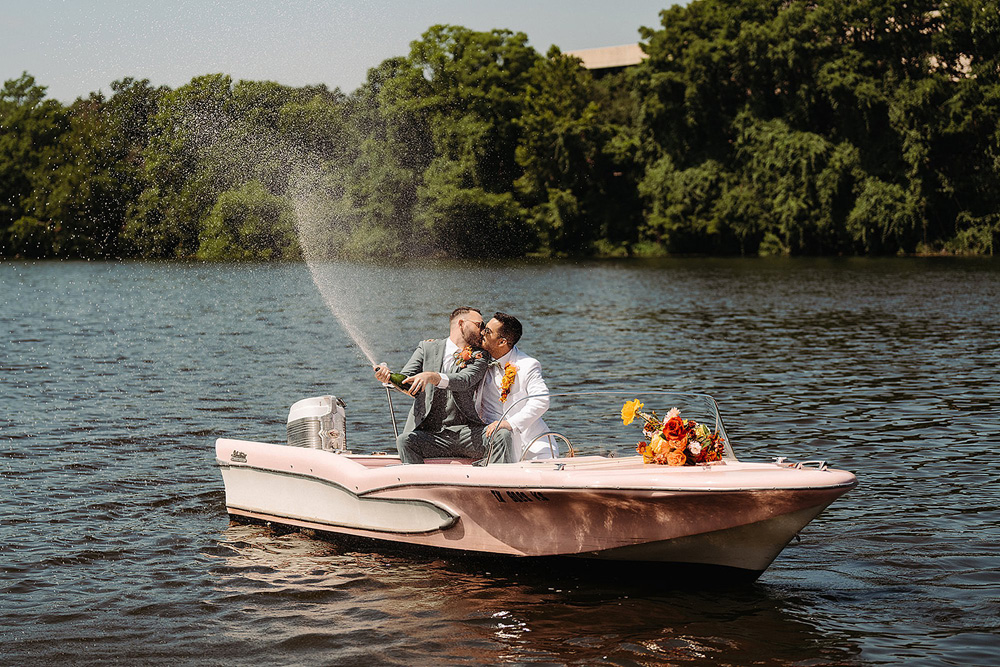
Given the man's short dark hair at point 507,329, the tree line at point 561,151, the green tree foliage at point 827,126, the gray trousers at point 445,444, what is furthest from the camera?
the tree line at point 561,151

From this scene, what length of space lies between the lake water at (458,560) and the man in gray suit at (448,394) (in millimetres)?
879

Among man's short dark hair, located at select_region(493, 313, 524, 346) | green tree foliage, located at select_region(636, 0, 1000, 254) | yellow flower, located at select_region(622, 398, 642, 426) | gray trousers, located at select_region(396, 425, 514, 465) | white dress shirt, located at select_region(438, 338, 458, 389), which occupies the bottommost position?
gray trousers, located at select_region(396, 425, 514, 465)

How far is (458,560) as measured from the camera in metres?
8.72

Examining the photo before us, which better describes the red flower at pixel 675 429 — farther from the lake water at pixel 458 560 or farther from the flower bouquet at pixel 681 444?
the lake water at pixel 458 560

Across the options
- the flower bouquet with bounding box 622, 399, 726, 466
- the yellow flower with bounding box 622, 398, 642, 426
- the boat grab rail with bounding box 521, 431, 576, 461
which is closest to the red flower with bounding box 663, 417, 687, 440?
the flower bouquet with bounding box 622, 399, 726, 466

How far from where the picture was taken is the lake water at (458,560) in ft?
23.8

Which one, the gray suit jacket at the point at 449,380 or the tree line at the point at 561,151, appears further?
the tree line at the point at 561,151

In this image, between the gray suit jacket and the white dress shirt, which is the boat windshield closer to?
the gray suit jacket

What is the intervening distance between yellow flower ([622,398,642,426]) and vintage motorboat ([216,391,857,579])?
0.14m

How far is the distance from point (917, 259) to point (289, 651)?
54.4 metres

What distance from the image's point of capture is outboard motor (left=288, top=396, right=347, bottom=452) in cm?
985

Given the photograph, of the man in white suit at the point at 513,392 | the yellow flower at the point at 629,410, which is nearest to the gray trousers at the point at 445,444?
the man in white suit at the point at 513,392

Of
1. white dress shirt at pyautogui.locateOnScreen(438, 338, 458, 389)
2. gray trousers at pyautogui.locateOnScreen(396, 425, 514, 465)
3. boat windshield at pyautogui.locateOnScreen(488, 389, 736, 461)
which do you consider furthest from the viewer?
gray trousers at pyautogui.locateOnScreen(396, 425, 514, 465)

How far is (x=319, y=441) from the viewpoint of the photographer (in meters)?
9.84
